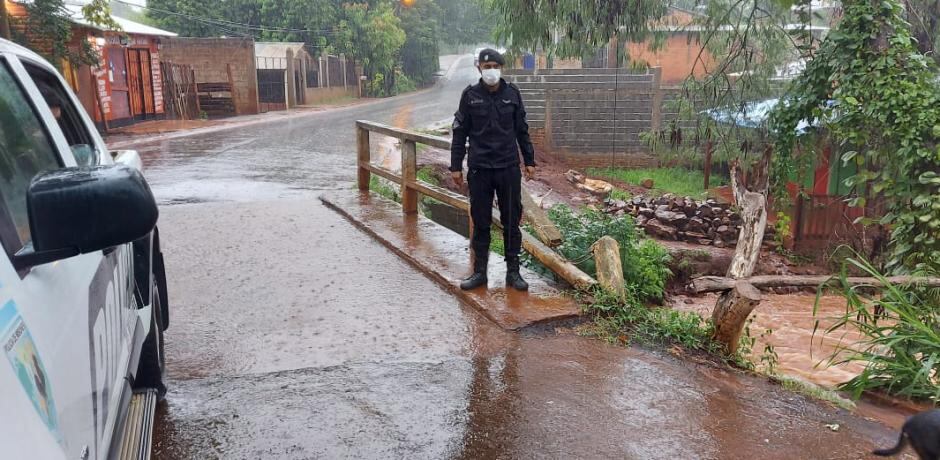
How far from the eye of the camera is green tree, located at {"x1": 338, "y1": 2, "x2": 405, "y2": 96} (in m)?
39.1

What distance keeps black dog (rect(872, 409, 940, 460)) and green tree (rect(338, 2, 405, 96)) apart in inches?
1504

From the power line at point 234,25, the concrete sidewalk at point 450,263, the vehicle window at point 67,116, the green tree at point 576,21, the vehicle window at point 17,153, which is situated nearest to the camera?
the vehicle window at point 17,153

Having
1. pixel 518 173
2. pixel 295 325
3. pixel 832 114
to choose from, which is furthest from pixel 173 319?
pixel 832 114

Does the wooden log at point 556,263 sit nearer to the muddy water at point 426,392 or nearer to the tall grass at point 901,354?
the muddy water at point 426,392

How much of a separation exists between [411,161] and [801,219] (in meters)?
7.36

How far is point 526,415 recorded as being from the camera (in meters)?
3.78

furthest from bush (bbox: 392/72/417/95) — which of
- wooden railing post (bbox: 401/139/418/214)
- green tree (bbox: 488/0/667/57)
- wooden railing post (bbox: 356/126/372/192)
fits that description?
green tree (bbox: 488/0/667/57)

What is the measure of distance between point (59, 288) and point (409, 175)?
6194mm

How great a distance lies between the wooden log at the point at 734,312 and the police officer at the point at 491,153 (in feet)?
4.81

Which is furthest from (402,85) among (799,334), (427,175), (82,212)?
(82,212)

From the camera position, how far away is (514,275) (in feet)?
18.5

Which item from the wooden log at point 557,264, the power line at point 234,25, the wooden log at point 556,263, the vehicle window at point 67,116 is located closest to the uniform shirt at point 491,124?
the wooden log at point 556,263

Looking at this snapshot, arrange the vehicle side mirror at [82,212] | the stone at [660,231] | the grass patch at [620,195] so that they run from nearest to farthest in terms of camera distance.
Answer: the vehicle side mirror at [82,212]
the stone at [660,231]
the grass patch at [620,195]

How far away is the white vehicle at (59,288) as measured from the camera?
1276mm
